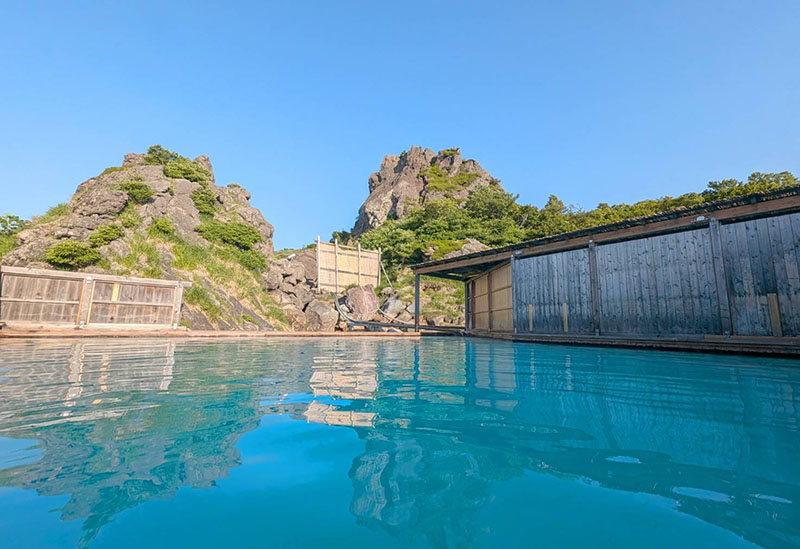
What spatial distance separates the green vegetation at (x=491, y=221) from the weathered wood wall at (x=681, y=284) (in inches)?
568

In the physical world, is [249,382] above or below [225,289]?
below

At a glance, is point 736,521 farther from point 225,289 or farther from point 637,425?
point 225,289

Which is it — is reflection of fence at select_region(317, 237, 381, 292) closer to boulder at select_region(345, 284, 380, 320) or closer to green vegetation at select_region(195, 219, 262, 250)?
boulder at select_region(345, 284, 380, 320)

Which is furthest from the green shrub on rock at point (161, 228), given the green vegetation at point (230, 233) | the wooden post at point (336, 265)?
the wooden post at point (336, 265)

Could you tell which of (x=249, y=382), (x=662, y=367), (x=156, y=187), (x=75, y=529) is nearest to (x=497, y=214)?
(x=156, y=187)

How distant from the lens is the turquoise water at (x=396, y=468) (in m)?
0.99

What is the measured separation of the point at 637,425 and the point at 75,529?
90.5 inches

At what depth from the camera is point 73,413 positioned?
211cm

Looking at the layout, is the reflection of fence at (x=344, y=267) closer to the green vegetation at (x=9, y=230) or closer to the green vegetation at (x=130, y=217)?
the green vegetation at (x=130, y=217)

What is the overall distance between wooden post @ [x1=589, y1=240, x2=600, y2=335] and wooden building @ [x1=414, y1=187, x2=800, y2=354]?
0.8 inches

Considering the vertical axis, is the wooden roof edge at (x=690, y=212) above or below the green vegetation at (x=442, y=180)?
below

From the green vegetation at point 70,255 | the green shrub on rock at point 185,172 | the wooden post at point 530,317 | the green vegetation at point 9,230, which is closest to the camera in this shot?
the wooden post at point 530,317

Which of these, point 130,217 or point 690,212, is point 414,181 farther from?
point 690,212

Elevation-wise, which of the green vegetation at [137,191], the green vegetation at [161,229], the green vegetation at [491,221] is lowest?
the green vegetation at [161,229]
